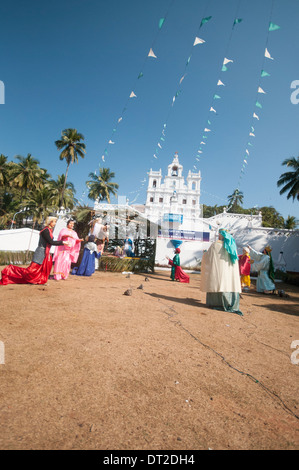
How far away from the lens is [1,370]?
6.77 ft

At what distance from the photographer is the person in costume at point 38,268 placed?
19.1 ft

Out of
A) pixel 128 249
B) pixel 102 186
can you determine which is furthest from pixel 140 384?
pixel 102 186

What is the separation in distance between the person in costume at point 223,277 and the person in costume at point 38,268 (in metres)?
4.19

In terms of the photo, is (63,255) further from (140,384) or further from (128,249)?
(128,249)

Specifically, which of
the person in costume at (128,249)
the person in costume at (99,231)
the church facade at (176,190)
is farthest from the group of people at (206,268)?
the church facade at (176,190)

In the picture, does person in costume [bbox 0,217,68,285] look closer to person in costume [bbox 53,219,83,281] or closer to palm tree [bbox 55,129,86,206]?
person in costume [bbox 53,219,83,281]

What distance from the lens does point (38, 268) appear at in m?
6.02

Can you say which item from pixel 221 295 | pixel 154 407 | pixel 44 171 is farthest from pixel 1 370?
pixel 44 171

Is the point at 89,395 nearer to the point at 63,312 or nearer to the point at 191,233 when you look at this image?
the point at 63,312

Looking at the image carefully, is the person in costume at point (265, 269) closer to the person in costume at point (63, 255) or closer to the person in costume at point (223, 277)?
the person in costume at point (223, 277)

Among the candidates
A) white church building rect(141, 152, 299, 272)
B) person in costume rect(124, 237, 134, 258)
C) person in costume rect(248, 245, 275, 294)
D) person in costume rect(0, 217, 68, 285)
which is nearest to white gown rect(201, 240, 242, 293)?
person in costume rect(0, 217, 68, 285)

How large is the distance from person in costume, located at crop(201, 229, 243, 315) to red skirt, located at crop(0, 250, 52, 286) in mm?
4379

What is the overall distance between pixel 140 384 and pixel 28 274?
5067 millimetres

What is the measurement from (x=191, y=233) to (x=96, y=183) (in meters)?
24.6
